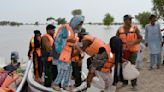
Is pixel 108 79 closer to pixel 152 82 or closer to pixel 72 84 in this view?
pixel 72 84

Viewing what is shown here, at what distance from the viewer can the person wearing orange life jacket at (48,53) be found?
8.55 meters

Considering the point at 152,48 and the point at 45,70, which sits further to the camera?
the point at 152,48

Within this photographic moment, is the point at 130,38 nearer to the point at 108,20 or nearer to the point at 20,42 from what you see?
the point at 20,42

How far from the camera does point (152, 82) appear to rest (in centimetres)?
1030

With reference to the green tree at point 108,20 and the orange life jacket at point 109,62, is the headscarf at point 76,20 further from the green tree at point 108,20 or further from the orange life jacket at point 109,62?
the green tree at point 108,20

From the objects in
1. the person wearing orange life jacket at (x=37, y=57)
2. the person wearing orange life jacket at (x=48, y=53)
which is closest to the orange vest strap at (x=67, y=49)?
the person wearing orange life jacket at (x=48, y=53)

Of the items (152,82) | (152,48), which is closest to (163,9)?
(152,48)

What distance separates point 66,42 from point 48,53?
877mm

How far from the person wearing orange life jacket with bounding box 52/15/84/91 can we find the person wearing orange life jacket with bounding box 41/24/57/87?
38 centimetres

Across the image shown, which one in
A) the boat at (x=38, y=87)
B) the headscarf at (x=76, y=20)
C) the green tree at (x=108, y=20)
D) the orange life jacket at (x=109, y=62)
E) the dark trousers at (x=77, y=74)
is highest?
the headscarf at (x=76, y=20)

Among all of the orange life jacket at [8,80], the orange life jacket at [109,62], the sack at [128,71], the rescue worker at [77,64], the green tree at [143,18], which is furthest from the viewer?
the green tree at [143,18]

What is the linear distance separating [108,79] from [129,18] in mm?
1578

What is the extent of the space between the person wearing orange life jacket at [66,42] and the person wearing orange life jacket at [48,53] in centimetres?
38

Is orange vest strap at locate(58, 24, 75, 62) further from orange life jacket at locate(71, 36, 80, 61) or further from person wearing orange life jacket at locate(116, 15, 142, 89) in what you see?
person wearing orange life jacket at locate(116, 15, 142, 89)
